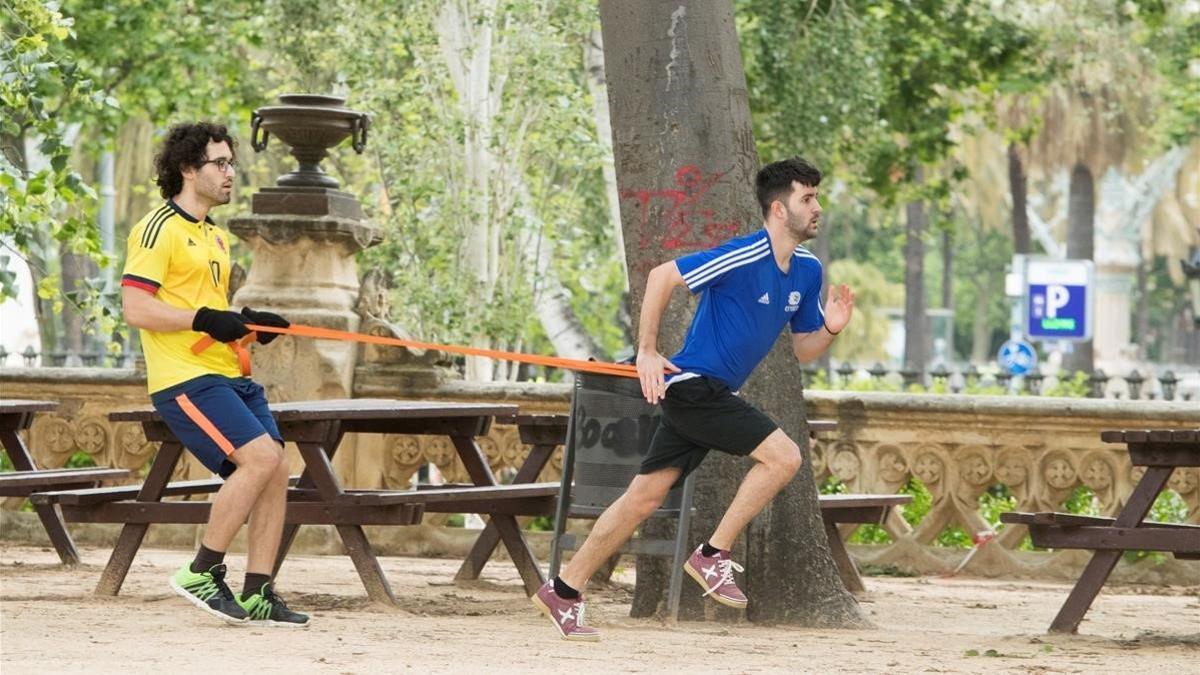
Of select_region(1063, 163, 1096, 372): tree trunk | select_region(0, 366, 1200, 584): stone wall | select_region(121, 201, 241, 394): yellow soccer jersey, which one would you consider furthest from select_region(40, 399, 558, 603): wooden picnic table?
select_region(1063, 163, 1096, 372): tree trunk

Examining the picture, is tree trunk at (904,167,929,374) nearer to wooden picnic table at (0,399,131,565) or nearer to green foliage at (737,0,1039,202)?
green foliage at (737,0,1039,202)

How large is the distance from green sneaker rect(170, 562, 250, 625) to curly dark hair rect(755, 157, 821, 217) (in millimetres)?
2385

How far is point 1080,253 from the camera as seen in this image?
39.9m

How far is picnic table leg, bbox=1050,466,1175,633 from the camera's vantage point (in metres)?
8.47

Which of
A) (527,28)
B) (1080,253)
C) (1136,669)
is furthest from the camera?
(1080,253)

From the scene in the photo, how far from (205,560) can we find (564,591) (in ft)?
4.40

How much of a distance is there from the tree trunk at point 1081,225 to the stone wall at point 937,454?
2822 cm

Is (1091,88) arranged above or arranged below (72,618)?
above

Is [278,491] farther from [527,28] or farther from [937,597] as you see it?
[527,28]

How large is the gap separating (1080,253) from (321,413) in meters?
33.1

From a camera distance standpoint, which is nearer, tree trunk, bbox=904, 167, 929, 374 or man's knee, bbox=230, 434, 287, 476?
man's knee, bbox=230, 434, 287, 476

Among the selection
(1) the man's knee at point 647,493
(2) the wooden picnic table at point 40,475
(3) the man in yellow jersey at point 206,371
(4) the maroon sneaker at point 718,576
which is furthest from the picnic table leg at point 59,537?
(4) the maroon sneaker at point 718,576

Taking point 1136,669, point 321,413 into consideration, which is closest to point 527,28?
point 321,413

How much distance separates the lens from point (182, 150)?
7.75m
